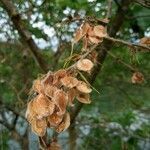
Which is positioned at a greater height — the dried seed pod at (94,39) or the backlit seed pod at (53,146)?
the dried seed pod at (94,39)

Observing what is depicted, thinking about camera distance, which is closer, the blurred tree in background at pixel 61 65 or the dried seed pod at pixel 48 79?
the dried seed pod at pixel 48 79

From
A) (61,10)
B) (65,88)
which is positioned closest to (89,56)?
(65,88)

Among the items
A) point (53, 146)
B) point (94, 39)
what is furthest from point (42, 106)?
point (94, 39)

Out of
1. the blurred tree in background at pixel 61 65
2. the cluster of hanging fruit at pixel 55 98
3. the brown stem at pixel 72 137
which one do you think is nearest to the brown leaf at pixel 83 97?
the cluster of hanging fruit at pixel 55 98

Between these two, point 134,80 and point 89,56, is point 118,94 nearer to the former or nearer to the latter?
point 134,80

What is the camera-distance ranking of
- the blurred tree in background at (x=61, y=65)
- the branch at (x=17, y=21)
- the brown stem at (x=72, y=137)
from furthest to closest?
the brown stem at (x=72, y=137) < the blurred tree in background at (x=61, y=65) < the branch at (x=17, y=21)

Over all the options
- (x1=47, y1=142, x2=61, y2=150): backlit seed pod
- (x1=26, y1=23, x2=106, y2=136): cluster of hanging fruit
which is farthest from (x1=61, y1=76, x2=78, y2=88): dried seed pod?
(x1=47, y1=142, x2=61, y2=150): backlit seed pod

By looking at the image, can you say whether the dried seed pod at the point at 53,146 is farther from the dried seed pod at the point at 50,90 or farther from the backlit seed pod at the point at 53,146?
the dried seed pod at the point at 50,90

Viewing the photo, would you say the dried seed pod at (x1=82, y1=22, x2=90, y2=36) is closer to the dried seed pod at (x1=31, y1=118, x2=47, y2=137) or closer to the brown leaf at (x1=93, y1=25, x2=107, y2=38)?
the brown leaf at (x1=93, y1=25, x2=107, y2=38)
